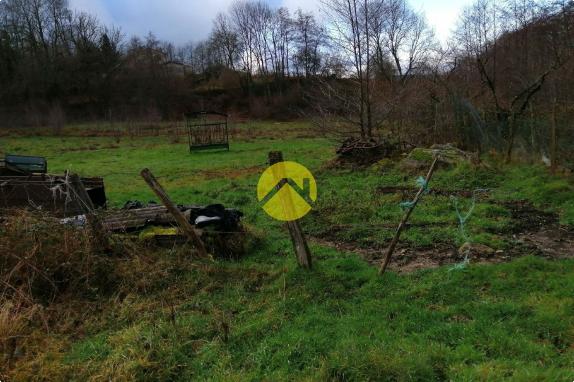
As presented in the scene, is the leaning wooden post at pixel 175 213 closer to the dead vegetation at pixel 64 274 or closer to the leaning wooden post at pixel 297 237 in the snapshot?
the dead vegetation at pixel 64 274

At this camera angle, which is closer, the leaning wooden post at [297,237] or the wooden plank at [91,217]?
the leaning wooden post at [297,237]

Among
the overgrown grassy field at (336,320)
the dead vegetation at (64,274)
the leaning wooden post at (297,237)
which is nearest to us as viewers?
the overgrown grassy field at (336,320)

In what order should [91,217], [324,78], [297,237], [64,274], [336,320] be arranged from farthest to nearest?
[324,78] < [91,217] < [297,237] < [64,274] < [336,320]

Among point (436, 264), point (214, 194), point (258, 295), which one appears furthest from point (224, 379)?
point (214, 194)

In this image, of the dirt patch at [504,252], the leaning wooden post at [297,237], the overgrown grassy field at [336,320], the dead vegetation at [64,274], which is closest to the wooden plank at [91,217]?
the dead vegetation at [64,274]

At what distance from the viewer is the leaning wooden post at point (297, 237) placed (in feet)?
16.8

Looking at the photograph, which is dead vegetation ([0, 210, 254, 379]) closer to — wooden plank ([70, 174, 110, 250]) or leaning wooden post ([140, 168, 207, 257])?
wooden plank ([70, 174, 110, 250])

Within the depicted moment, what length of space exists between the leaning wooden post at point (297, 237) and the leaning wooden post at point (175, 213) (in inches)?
54.1

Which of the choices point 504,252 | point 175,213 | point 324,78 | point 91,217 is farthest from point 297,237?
point 324,78

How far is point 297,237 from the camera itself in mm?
5262

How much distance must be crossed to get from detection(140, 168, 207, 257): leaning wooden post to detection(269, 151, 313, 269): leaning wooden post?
1.38 meters

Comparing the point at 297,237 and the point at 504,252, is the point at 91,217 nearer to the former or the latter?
the point at 297,237

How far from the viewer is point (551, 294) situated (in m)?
4.41

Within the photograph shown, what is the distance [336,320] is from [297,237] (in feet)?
4.32
